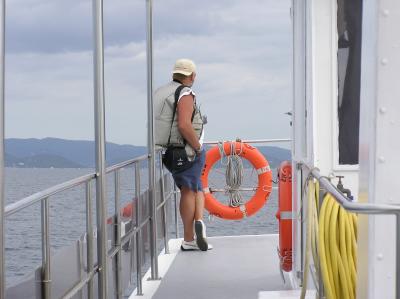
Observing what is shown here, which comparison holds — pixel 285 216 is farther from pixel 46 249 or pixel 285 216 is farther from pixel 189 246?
pixel 46 249

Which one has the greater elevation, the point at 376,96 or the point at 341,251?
the point at 376,96

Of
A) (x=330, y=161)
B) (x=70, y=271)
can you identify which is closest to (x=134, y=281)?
(x=330, y=161)

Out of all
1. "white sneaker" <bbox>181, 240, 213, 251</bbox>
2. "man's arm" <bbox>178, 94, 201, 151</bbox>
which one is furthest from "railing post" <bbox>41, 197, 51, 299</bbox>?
"white sneaker" <bbox>181, 240, 213, 251</bbox>

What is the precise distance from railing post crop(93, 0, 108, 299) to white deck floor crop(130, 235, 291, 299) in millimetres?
968

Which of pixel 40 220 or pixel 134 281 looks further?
pixel 134 281

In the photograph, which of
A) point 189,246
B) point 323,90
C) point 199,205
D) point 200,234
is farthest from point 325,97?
point 189,246

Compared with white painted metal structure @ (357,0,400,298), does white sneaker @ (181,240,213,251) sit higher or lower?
lower

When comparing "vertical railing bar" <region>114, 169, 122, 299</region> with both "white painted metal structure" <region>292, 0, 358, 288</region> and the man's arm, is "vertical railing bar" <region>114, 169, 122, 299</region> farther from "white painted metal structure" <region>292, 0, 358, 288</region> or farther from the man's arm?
the man's arm

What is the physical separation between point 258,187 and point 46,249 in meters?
4.21

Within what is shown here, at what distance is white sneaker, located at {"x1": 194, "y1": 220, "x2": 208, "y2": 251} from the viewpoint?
4934 millimetres

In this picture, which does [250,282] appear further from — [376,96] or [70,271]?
[376,96]

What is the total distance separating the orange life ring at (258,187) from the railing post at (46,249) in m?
4.08

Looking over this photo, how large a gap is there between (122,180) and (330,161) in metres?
0.97

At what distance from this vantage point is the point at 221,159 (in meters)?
6.32
